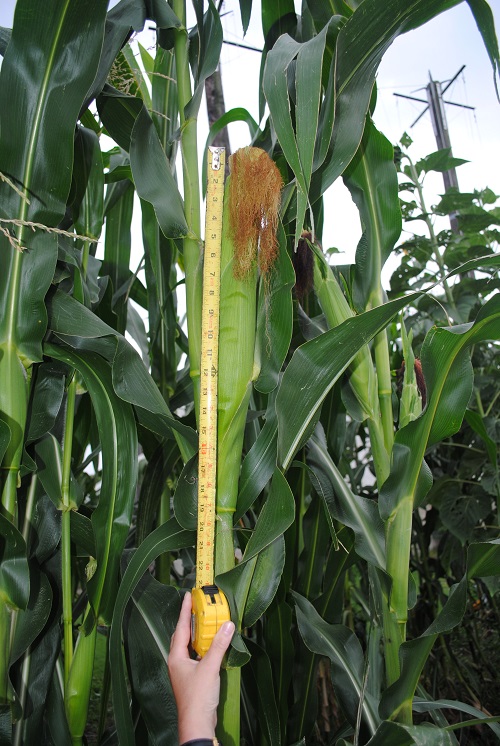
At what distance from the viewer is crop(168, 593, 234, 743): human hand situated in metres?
0.53

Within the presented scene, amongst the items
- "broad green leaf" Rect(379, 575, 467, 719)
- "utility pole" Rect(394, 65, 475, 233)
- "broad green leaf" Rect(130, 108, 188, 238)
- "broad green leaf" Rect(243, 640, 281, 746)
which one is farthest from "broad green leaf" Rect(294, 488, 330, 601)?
"utility pole" Rect(394, 65, 475, 233)

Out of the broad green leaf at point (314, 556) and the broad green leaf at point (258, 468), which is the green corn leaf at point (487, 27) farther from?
the broad green leaf at point (314, 556)

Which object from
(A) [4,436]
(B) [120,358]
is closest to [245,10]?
(B) [120,358]

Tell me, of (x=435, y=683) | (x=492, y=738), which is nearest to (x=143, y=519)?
(x=435, y=683)

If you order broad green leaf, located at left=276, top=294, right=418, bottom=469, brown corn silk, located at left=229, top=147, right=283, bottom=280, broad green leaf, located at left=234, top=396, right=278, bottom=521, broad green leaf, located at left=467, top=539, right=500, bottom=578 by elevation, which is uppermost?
brown corn silk, located at left=229, top=147, right=283, bottom=280

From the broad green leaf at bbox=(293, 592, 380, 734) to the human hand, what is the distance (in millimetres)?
260

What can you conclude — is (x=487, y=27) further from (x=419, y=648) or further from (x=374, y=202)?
(x=419, y=648)

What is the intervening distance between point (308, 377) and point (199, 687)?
329 millimetres

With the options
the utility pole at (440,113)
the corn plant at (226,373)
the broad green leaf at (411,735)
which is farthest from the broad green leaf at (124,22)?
the utility pole at (440,113)

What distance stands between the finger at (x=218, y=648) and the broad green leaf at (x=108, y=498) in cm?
23

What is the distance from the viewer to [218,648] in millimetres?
549

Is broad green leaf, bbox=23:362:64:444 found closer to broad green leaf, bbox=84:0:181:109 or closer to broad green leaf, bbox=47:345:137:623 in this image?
→ broad green leaf, bbox=47:345:137:623

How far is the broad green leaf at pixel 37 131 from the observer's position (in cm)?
66

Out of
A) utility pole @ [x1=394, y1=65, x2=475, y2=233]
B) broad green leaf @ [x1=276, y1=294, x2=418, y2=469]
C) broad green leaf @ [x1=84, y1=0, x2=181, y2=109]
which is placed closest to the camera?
broad green leaf @ [x1=276, y1=294, x2=418, y2=469]
